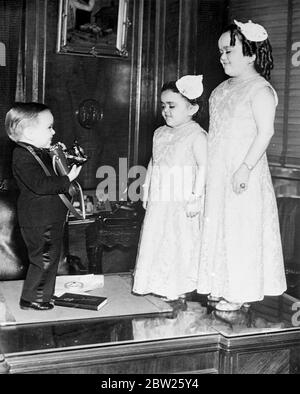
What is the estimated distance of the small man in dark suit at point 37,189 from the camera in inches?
86.6

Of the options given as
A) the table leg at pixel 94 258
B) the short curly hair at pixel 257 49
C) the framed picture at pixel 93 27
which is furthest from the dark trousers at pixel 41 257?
the framed picture at pixel 93 27

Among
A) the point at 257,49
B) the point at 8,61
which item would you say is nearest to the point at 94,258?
the point at 8,61

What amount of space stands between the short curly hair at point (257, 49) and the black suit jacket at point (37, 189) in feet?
2.75

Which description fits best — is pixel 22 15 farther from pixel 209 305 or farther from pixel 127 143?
pixel 209 305

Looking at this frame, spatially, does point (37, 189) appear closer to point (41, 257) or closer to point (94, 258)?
point (41, 257)

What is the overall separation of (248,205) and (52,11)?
221 centimetres

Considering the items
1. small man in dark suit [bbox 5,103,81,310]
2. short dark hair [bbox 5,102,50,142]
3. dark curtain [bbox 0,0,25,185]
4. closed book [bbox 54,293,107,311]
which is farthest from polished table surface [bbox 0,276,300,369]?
dark curtain [bbox 0,0,25,185]

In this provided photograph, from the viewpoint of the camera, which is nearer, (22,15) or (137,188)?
(22,15)

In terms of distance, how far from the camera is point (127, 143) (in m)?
4.31

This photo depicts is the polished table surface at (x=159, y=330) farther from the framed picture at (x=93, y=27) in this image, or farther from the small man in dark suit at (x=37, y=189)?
the framed picture at (x=93, y=27)

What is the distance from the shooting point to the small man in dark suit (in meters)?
2.20

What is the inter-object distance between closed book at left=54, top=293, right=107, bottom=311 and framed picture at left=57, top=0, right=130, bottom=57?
1974 millimetres

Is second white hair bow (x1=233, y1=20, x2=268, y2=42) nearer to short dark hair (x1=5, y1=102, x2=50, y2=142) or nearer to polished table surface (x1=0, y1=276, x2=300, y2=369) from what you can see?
short dark hair (x1=5, y1=102, x2=50, y2=142)

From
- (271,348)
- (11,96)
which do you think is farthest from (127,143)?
(271,348)
